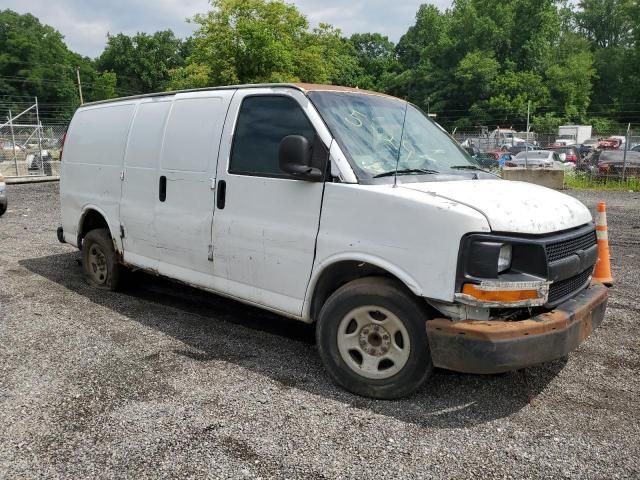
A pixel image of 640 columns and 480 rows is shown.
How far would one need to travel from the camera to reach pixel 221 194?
4457 mm

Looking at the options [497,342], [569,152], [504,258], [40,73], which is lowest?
[497,342]

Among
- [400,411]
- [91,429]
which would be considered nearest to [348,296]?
[400,411]

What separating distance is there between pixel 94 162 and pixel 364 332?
13.0ft

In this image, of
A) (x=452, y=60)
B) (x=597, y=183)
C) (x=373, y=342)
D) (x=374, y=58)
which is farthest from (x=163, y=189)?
(x=374, y=58)

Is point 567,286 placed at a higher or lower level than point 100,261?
higher

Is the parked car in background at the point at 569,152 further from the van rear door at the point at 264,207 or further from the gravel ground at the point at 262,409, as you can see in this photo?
the van rear door at the point at 264,207

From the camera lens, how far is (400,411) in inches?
136

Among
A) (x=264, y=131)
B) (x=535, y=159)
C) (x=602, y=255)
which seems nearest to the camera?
(x=264, y=131)

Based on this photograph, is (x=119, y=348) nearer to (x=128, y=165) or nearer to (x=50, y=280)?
(x=128, y=165)

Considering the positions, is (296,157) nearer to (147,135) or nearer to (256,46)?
(147,135)

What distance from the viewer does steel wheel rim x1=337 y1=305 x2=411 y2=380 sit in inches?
138

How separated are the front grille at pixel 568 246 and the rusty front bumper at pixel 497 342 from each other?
0.37 m

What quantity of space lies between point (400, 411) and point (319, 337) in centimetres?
74

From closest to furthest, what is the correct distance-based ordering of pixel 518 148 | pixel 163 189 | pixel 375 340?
pixel 375 340 < pixel 163 189 < pixel 518 148
